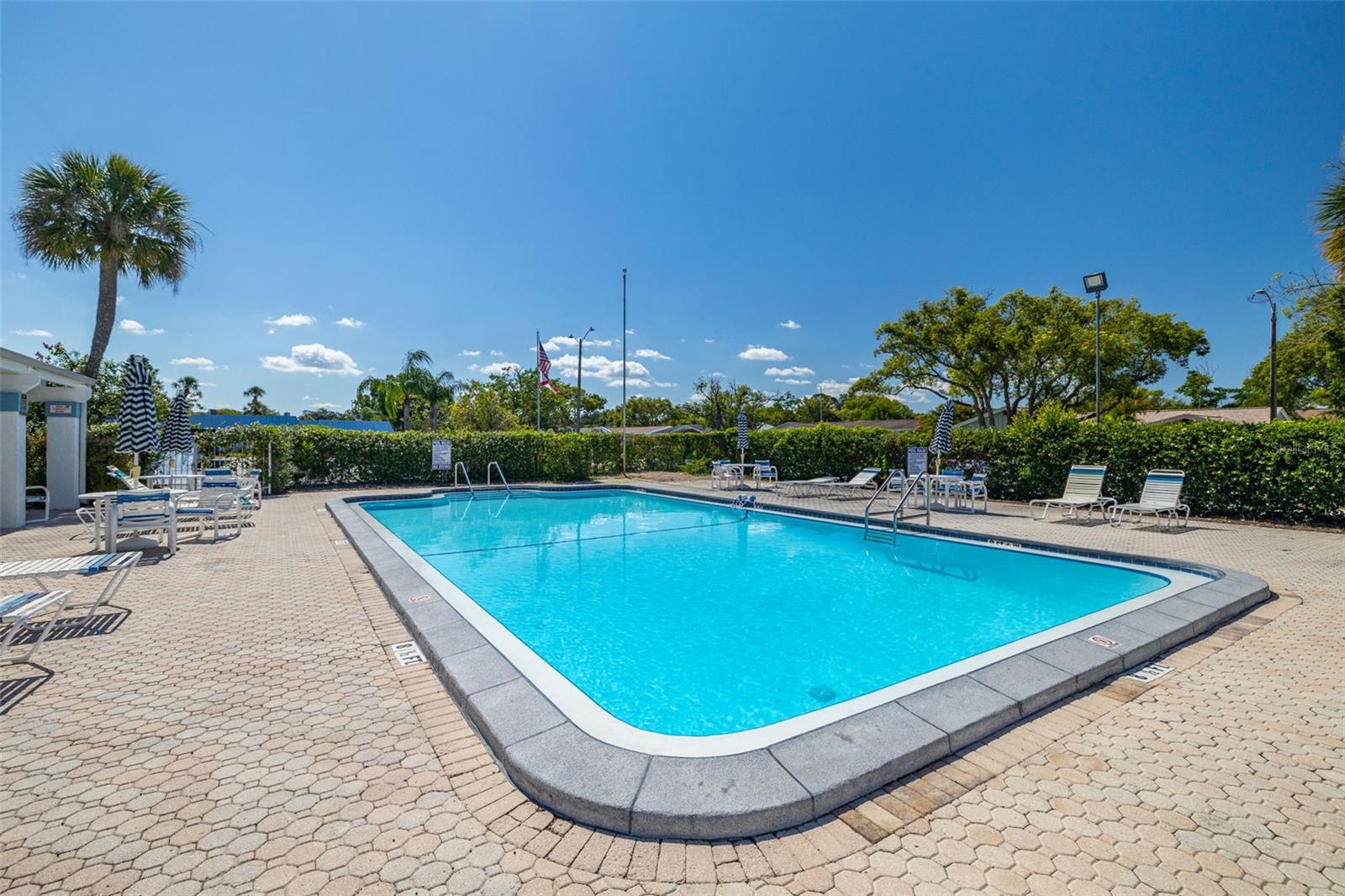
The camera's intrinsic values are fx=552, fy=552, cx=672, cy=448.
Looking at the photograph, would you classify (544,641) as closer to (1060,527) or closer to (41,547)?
(41,547)

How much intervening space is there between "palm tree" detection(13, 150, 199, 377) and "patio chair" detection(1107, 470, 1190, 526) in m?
25.1

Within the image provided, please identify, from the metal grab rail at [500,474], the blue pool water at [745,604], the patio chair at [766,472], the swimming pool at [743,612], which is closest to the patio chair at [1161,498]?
the swimming pool at [743,612]

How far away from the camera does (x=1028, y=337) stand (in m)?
24.4

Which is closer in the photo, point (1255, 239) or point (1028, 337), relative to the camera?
point (1255, 239)

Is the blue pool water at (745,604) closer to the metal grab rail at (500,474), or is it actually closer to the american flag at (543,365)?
the metal grab rail at (500,474)

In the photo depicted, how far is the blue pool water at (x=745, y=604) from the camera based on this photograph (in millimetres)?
4297

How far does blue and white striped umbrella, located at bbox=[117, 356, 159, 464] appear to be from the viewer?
31.4ft

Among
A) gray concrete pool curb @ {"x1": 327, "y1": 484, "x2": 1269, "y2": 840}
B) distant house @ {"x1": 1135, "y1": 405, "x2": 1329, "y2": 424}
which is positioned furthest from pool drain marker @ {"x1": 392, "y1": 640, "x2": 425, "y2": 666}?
distant house @ {"x1": 1135, "y1": 405, "x2": 1329, "y2": 424}

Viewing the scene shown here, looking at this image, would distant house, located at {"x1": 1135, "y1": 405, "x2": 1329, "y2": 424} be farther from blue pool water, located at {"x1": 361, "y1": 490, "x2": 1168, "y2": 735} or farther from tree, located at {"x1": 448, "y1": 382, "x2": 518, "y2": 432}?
tree, located at {"x1": 448, "y1": 382, "x2": 518, "y2": 432}

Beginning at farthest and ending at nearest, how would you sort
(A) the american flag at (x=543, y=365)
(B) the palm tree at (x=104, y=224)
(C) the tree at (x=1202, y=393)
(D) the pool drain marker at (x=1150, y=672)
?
(C) the tree at (x=1202, y=393), (A) the american flag at (x=543, y=365), (B) the palm tree at (x=104, y=224), (D) the pool drain marker at (x=1150, y=672)

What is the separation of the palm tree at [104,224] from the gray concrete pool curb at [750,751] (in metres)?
19.1

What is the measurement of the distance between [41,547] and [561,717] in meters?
9.23

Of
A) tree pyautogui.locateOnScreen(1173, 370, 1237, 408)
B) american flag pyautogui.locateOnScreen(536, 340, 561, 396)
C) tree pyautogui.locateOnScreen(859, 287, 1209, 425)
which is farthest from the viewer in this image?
tree pyautogui.locateOnScreen(1173, 370, 1237, 408)

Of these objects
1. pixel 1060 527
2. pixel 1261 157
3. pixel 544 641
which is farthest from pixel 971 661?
pixel 1261 157
